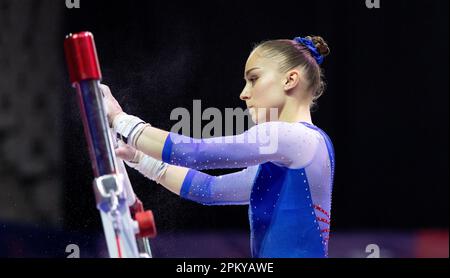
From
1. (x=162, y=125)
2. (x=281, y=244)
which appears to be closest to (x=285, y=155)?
(x=281, y=244)

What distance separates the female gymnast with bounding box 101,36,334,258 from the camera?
56.5 inches

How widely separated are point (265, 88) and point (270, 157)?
0.81 ft

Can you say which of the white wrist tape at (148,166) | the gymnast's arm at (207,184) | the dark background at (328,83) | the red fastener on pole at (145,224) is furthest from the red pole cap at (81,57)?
the dark background at (328,83)

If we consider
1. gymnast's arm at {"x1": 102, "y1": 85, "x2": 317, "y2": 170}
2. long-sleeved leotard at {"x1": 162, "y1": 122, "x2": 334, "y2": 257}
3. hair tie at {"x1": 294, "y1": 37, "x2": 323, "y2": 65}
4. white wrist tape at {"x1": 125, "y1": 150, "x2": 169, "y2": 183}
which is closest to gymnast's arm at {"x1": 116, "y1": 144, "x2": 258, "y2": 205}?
white wrist tape at {"x1": 125, "y1": 150, "x2": 169, "y2": 183}

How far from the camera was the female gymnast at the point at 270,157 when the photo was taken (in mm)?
1435

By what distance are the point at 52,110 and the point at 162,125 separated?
0.37 metres

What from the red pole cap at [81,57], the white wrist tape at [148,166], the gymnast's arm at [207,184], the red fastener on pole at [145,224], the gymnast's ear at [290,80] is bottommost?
the gymnast's arm at [207,184]

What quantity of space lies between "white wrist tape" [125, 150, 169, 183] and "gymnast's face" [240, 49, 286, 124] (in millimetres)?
297

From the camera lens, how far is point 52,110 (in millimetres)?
2084

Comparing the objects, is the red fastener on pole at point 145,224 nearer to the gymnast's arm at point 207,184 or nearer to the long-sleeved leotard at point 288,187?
the long-sleeved leotard at point 288,187

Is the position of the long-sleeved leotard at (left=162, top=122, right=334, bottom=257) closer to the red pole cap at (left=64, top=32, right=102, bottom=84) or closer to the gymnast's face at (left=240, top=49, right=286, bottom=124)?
the gymnast's face at (left=240, top=49, right=286, bottom=124)

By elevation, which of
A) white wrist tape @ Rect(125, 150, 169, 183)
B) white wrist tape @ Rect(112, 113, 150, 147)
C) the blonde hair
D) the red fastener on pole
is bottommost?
white wrist tape @ Rect(125, 150, 169, 183)

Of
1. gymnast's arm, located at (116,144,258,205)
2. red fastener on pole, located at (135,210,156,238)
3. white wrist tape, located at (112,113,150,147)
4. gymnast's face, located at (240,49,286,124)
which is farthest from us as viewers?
gymnast's arm, located at (116,144,258,205)

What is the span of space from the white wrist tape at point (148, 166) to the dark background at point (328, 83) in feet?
0.65
